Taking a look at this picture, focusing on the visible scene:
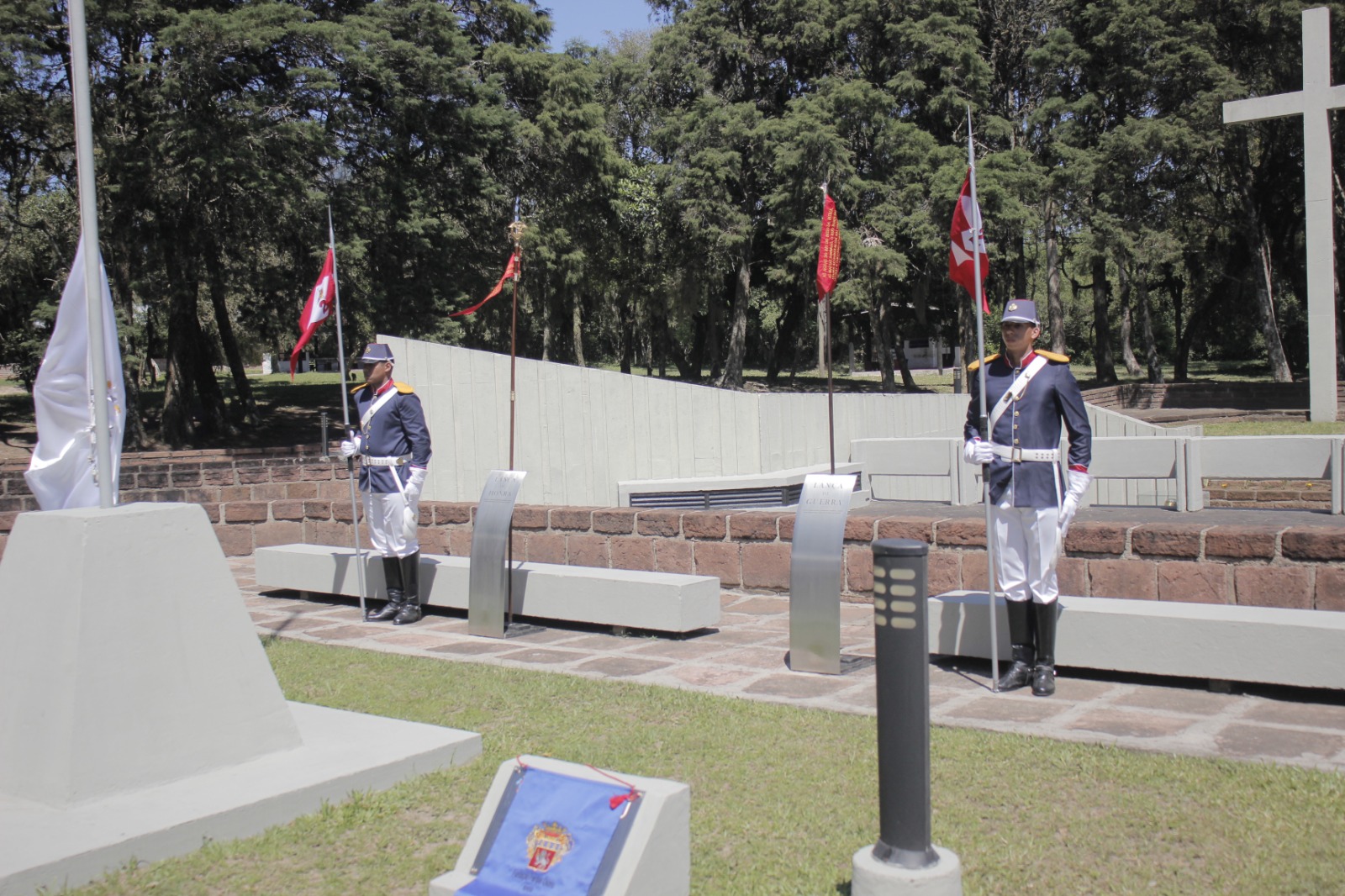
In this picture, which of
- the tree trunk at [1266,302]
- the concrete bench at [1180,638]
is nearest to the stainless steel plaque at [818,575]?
the concrete bench at [1180,638]

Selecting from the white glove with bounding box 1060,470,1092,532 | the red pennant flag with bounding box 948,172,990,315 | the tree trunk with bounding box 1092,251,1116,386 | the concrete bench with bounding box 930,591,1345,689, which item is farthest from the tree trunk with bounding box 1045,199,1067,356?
the white glove with bounding box 1060,470,1092,532

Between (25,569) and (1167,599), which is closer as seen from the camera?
(25,569)

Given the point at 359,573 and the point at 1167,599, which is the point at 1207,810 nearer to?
the point at 1167,599

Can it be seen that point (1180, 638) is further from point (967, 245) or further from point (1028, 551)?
point (967, 245)

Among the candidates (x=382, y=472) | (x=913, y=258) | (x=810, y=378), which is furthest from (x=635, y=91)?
(x=382, y=472)

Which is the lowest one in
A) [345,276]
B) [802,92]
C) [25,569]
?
[25,569]

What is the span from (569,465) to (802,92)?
27742mm

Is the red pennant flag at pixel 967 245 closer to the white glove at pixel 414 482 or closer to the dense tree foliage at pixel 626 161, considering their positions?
the white glove at pixel 414 482

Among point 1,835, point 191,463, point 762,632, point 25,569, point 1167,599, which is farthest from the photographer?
point 191,463

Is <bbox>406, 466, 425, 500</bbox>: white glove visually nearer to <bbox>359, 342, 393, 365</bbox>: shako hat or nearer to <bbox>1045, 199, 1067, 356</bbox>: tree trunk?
<bbox>359, 342, 393, 365</bbox>: shako hat

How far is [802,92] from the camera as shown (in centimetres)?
3700

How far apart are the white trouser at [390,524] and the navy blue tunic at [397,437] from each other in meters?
Result: 0.09

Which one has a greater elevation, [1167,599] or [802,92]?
[802,92]

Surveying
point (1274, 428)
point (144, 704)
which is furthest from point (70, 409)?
point (1274, 428)
